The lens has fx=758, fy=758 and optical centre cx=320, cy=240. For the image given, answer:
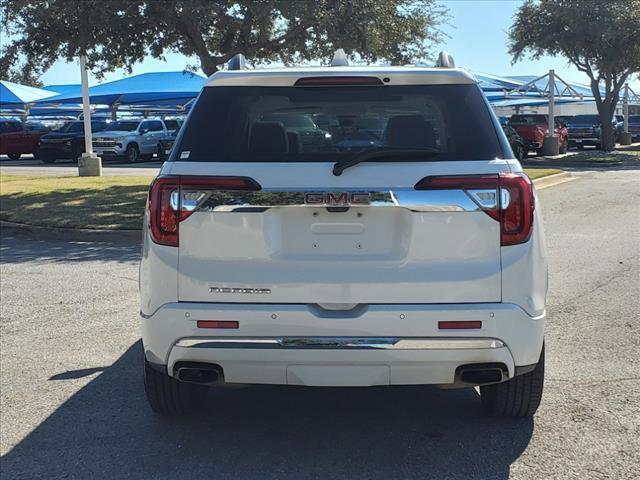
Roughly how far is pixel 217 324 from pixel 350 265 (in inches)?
27.0

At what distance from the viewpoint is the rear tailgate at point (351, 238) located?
11.5 ft

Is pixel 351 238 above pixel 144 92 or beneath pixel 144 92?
beneath

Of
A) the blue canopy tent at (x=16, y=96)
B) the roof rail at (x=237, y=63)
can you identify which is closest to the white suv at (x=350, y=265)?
the roof rail at (x=237, y=63)

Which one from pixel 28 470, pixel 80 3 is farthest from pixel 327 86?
pixel 80 3

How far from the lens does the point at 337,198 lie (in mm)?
3504

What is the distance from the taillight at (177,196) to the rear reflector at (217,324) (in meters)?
0.40

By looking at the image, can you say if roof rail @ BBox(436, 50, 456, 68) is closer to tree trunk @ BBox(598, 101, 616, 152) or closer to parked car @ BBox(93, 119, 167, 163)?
parked car @ BBox(93, 119, 167, 163)

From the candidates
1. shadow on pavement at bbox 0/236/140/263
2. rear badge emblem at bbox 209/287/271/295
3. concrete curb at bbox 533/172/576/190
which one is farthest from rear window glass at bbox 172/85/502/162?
concrete curb at bbox 533/172/576/190

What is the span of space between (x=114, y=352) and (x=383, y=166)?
3117 mm

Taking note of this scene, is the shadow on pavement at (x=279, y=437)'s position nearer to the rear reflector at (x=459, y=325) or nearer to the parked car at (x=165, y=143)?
the rear reflector at (x=459, y=325)

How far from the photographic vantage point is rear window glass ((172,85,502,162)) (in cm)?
367

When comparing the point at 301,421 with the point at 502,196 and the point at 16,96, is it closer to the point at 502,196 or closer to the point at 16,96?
the point at 502,196

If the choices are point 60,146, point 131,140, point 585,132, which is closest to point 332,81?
point 131,140

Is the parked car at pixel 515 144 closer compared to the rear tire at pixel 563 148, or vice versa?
the parked car at pixel 515 144
